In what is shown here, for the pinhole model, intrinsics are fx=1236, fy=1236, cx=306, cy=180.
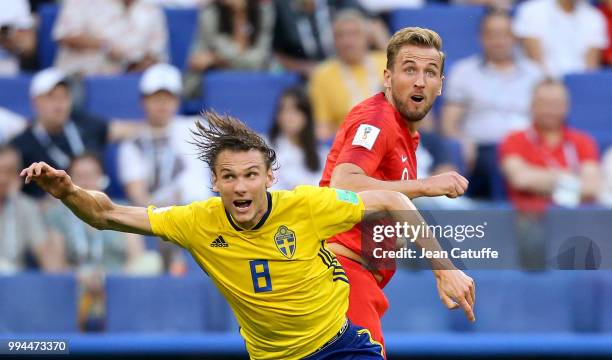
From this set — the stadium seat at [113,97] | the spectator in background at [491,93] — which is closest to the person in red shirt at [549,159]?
the spectator in background at [491,93]

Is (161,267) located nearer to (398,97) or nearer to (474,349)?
(474,349)

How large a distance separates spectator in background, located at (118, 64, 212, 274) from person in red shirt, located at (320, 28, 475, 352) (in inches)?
123

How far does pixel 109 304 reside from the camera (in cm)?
835

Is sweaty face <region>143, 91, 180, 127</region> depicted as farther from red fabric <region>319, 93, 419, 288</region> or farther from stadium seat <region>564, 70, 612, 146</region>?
red fabric <region>319, 93, 419, 288</region>

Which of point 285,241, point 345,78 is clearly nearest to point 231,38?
point 345,78

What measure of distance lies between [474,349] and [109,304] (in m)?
2.46

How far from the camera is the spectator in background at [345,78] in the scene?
30.4ft

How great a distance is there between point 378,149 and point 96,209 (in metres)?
1.23

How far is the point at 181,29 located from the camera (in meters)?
10.4

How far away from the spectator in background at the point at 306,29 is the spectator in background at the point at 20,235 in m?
2.47

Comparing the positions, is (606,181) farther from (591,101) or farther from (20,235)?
(20,235)

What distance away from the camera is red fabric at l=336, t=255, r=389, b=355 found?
5.55 metres

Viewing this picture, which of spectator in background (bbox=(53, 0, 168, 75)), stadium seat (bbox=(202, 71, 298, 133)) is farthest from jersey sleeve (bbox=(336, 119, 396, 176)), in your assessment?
spectator in background (bbox=(53, 0, 168, 75))

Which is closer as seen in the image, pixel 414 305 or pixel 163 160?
pixel 414 305
